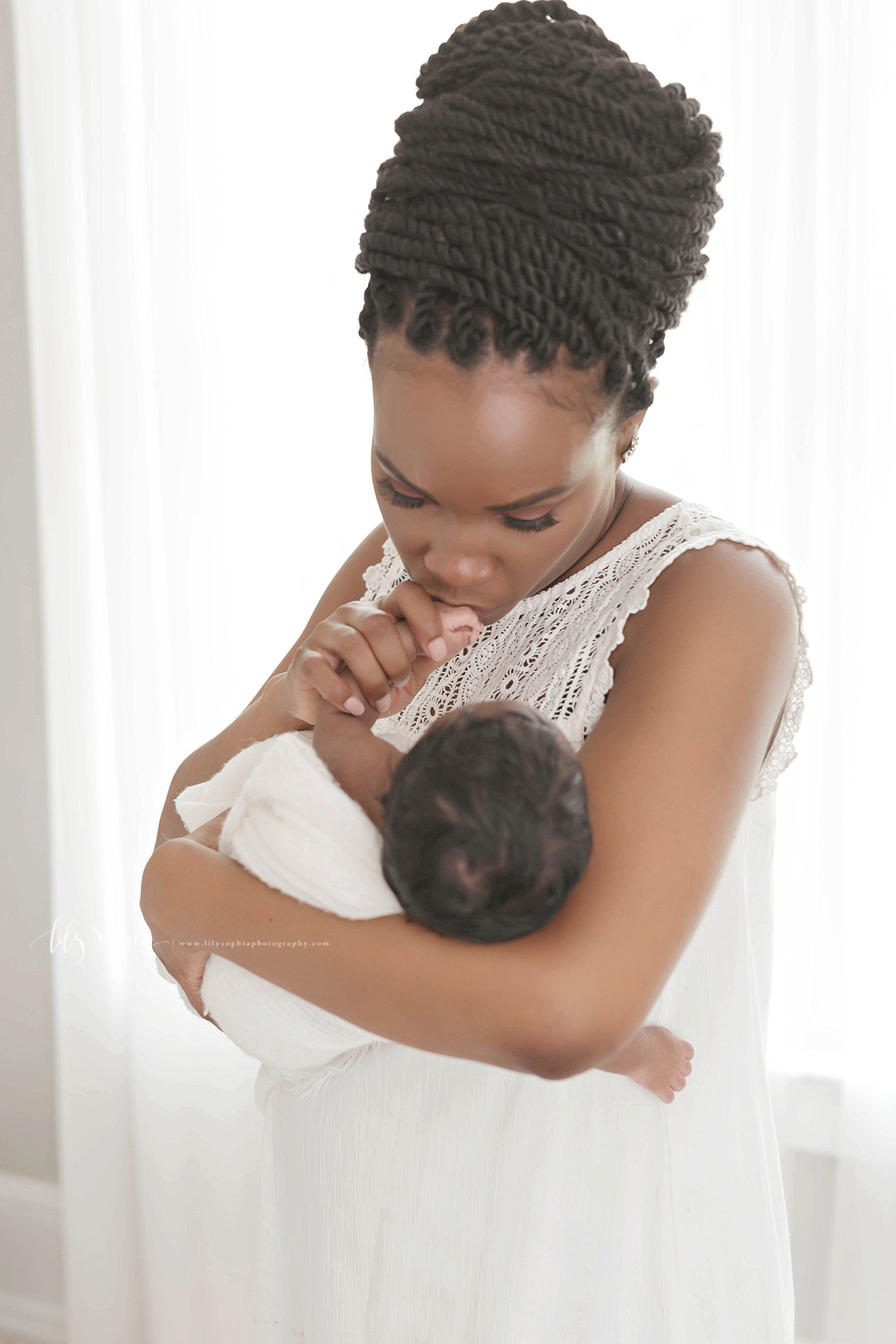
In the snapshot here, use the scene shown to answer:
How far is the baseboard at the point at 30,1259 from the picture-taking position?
7.72ft

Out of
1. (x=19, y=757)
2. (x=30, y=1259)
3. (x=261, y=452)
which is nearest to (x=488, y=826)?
(x=261, y=452)

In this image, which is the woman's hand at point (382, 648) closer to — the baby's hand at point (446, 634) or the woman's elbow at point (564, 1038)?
the baby's hand at point (446, 634)

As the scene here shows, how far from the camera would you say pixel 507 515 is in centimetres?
88

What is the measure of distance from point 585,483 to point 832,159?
0.96 meters

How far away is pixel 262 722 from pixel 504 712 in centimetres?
36

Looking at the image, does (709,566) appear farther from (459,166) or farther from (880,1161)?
(880,1161)

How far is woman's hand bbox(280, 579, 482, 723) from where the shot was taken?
0.96m

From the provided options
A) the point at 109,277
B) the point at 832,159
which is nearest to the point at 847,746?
the point at 832,159

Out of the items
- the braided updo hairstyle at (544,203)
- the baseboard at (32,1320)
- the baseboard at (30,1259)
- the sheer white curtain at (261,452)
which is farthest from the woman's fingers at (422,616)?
the baseboard at (32,1320)

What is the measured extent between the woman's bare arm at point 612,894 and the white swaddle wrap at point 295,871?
18 mm

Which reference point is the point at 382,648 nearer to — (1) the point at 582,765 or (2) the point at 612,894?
(1) the point at 582,765

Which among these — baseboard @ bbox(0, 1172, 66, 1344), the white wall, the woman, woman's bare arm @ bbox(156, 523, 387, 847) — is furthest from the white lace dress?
baseboard @ bbox(0, 1172, 66, 1344)

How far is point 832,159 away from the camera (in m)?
1.55

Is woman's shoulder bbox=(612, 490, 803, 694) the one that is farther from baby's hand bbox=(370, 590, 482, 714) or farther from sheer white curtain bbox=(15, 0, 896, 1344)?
sheer white curtain bbox=(15, 0, 896, 1344)
